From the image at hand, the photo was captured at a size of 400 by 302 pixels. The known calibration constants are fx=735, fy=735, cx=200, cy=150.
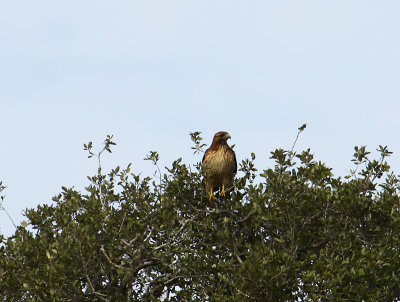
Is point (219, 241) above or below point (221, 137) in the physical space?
below

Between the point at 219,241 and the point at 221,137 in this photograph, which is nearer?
the point at 219,241

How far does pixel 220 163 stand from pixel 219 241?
249 centimetres

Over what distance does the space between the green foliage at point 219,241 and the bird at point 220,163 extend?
116cm

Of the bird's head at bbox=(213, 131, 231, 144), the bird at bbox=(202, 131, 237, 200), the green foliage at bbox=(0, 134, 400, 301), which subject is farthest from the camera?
the bird's head at bbox=(213, 131, 231, 144)

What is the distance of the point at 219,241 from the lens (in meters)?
11.8

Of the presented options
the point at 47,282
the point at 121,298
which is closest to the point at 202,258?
the point at 121,298

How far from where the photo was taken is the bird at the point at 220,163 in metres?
13.6

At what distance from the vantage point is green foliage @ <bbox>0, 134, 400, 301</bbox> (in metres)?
10.6

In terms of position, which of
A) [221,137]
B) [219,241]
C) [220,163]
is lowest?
[219,241]

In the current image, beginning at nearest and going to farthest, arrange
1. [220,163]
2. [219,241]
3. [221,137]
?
1. [219,241]
2. [220,163]
3. [221,137]

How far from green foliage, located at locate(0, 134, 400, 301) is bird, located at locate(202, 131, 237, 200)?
1.16 metres

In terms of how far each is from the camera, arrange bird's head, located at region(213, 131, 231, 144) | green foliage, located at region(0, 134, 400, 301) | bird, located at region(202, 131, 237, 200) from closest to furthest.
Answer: green foliage, located at region(0, 134, 400, 301), bird, located at region(202, 131, 237, 200), bird's head, located at region(213, 131, 231, 144)

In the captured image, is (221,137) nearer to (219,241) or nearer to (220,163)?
(220,163)

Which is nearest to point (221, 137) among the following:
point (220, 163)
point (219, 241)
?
point (220, 163)
